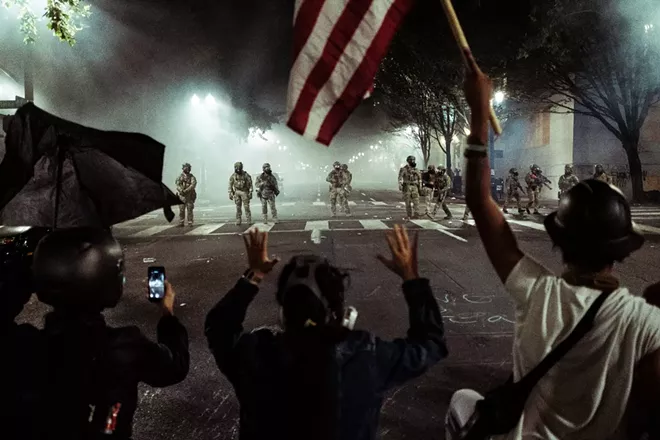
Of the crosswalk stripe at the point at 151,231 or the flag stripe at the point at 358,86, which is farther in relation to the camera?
the crosswalk stripe at the point at 151,231

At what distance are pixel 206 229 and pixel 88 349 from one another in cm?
1463

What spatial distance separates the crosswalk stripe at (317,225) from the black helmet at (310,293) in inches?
531

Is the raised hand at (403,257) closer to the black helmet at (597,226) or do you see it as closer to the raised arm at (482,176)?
the raised arm at (482,176)

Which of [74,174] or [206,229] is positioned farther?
[206,229]

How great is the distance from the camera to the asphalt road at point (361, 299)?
385 centimetres

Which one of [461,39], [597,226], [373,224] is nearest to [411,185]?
[373,224]

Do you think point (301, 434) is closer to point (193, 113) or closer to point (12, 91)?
point (12, 91)

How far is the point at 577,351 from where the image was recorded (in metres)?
1.66

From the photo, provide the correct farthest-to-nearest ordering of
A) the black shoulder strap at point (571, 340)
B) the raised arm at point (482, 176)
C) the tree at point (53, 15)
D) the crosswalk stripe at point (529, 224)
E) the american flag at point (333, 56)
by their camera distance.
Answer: the crosswalk stripe at point (529, 224)
the tree at point (53, 15)
the american flag at point (333, 56)
the raised arm at point (482, 176)
the black shoulder strap at point (571, 340)

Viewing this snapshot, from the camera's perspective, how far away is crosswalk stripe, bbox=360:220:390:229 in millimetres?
15721

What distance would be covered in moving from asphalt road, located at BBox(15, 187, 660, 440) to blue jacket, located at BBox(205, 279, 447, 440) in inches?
71.9

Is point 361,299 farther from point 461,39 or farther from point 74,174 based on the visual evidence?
point 461,39

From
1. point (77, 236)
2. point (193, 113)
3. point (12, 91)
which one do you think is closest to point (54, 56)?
point (12, 91)

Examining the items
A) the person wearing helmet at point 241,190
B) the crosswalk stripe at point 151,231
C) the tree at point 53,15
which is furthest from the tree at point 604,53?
the tree at point 53,15
